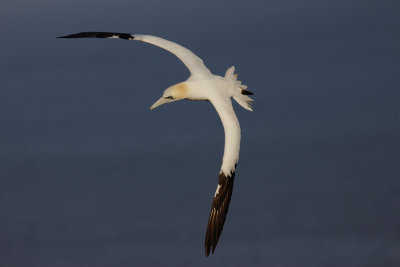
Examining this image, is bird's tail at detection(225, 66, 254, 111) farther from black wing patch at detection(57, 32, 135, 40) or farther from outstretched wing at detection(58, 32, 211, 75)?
black wing patch at detection(57, 32, 135, 40)

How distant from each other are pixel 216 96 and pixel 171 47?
3.08m

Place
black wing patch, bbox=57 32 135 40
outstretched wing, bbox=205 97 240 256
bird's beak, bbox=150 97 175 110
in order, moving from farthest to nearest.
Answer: black wing patch, bbox=57 32 135 40
bird's beak, bbox=150 97 175 110
outstretched wing, bbox=205 97 240 256

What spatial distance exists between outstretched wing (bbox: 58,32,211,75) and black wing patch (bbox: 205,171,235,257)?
11.8ft

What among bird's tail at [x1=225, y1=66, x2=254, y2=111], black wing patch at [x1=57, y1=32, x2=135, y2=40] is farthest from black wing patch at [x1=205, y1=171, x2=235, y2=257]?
black wing patch at [x1=57, y1=32, x2=135, y2=40]

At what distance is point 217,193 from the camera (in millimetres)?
20656

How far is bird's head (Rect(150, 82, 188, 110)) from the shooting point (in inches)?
873

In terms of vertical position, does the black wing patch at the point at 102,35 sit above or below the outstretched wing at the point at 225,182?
above

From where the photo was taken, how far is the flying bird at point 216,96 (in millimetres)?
20453

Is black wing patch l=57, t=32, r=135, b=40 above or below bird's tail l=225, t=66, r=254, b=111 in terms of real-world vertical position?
above

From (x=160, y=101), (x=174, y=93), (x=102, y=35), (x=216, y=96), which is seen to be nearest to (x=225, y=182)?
(x=216, y=96)

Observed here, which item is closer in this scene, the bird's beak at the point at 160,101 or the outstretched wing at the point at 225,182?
the outstretched wing at the point at 225,182

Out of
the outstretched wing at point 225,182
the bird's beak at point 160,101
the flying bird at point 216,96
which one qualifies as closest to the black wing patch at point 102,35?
Result: the flying bird at point 216,96

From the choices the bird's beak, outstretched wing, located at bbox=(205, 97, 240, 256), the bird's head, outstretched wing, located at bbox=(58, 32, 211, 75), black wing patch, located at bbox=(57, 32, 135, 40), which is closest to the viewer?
outstretched wing, located at bbox=(205, 97, 240, 256)

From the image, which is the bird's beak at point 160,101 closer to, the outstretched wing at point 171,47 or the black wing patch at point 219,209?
the outstretched wing at point 171,47
